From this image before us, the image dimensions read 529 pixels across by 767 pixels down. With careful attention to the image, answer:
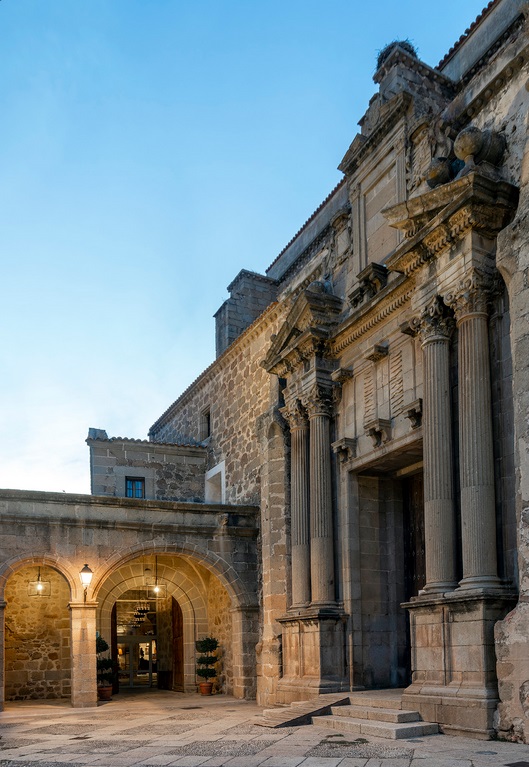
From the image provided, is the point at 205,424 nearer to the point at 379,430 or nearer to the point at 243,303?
the point at 243,303

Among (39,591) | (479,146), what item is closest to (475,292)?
(479,146)

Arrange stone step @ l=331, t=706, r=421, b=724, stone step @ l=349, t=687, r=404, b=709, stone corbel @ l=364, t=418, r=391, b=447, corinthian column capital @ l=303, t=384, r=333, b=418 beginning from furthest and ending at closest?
corinthian column capital @ l=303, t=384, r=333, b=418, stone corbel @ l=364, t=418, r=391, b=447, stone step @ l=349, t=687, r=404, b=709, stone step @ l=331, t=706, r=421, b=724

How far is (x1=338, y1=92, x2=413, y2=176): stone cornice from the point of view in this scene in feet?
38.5

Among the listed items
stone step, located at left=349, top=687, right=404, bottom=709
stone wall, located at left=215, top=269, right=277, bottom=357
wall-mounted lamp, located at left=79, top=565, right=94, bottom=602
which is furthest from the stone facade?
stone wall, located at left=215, top=269, right=277, bottom=357

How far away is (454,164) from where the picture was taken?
10.4m

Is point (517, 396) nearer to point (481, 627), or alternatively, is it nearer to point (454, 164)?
point (481, 627)

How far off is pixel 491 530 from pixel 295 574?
4.58 m

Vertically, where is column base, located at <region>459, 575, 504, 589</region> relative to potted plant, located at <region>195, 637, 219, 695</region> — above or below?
above

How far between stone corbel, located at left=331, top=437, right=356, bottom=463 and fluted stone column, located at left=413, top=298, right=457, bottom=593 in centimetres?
232

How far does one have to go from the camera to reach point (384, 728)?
8.56 meters

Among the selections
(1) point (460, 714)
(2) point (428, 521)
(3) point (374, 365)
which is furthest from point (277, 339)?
(1) point (460, 714)

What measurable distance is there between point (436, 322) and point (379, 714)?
4468 millimetres

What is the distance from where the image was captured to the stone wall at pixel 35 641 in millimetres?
17031

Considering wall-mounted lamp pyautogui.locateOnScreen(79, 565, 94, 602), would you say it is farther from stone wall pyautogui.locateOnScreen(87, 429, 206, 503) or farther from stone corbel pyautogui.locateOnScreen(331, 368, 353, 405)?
stone wall pyautogui.locateOnScreen(87, 429, 206, 503)
